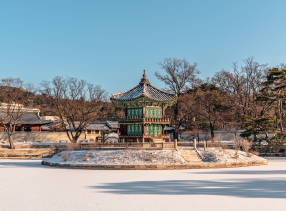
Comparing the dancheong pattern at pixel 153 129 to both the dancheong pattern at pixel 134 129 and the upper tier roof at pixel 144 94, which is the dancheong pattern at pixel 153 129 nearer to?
the dancheong pattern at pixel 134 129

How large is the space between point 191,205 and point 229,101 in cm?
3652

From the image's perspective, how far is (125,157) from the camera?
2114 cm

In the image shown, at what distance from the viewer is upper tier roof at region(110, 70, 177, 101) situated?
29.9m

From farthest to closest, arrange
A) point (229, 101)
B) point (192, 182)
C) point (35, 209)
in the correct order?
point (229, 101) → point (192, 182) → point (35, 209)

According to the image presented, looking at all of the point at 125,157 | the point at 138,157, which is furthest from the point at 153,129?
the point at 125,157

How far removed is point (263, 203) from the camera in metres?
8.95

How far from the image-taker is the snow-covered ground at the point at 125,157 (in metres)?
20.5

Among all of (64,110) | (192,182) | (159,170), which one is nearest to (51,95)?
(64,110)

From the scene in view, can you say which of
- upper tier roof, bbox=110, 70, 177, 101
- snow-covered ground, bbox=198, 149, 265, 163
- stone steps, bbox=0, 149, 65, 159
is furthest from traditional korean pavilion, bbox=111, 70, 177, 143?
stone steps, bbox=0, 149, 65, 159

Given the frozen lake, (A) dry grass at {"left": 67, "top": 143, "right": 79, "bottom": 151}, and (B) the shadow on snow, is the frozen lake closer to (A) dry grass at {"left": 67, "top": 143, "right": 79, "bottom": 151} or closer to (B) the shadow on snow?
(B) the shadow on snow

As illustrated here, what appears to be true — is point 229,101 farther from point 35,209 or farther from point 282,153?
point 35,209

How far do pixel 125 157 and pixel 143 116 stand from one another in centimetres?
876

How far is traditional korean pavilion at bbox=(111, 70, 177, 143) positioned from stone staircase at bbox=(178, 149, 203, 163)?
6963 millimetres

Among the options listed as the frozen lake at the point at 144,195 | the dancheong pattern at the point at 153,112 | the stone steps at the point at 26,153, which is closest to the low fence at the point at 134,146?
the dancheong pattern at the point at 153,112
